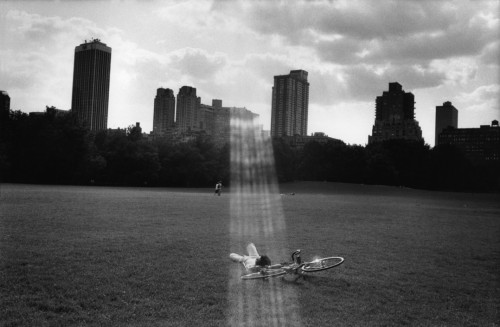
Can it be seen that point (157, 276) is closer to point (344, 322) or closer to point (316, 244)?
point (344, 322)

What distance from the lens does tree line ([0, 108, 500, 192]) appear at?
81438mm

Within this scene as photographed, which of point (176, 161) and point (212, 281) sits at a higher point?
point (176, 161)

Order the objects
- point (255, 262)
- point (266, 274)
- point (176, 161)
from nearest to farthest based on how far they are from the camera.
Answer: point (266, 274), point (255, 262), point (176, 161)

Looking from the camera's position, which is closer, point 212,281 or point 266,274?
point 212,281

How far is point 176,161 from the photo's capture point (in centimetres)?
10356

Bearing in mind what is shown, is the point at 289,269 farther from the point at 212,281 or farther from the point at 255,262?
the point at 212,281

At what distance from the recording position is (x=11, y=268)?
391 inches

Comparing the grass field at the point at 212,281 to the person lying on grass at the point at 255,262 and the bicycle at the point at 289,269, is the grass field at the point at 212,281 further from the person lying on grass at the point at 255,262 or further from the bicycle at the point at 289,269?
the person lying on grass at the point at 255,262

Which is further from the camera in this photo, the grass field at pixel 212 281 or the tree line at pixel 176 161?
the tree line at pixel 176 161

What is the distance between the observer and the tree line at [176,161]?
8144 cm

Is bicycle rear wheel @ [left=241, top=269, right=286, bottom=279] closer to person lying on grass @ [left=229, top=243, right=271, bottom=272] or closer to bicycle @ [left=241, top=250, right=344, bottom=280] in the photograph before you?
bicycle @ [left=241, top=250, right=344, bottom=280]

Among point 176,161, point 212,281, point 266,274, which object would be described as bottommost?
point 212,281

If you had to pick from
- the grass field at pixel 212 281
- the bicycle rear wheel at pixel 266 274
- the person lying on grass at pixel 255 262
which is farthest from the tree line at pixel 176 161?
the bicycle rear wheel at pixel 266 274

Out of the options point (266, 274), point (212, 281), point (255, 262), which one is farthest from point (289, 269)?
point (212, 281)
